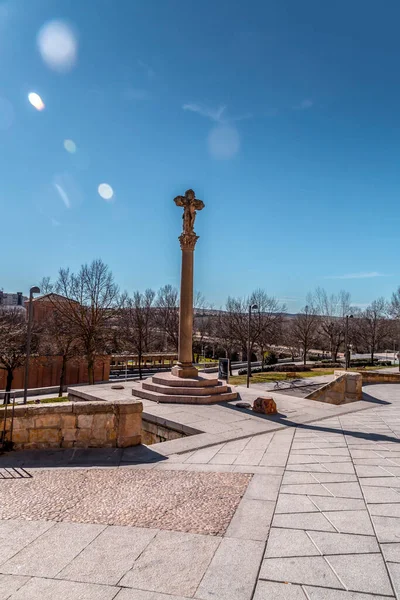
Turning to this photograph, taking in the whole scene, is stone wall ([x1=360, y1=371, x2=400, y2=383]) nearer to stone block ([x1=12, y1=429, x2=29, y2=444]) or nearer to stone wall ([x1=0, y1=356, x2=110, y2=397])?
stone block ([x1=12, y1=429, x2=29, y2=444])

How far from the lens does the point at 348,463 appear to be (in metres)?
5.64

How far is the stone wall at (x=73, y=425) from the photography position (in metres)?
6.53

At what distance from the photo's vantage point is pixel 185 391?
Answer: 38.1 ft

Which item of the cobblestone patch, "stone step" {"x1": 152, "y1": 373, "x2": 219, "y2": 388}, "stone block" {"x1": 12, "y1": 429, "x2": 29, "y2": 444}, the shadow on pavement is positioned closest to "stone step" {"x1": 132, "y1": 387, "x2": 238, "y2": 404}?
"stone step" {"x1": 152, "y1": 373, "x2": 219, "y2": 388}

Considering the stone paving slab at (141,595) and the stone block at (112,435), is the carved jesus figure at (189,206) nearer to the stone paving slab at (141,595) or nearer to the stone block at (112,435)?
the stone block at (112,435)

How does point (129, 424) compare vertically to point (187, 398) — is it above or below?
above

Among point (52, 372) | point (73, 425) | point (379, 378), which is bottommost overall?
point (52, 372)

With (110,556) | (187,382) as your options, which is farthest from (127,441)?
(187,382)

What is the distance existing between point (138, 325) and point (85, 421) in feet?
82.7

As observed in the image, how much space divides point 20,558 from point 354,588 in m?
2.69

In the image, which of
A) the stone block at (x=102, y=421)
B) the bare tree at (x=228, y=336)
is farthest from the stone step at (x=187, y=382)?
the bare tree at (x=228, y=336)

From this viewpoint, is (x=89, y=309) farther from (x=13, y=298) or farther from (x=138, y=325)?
(x=13, y=298)

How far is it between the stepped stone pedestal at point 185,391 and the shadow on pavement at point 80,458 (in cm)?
463

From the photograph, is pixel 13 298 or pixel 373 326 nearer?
pixel 373 326
